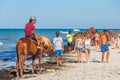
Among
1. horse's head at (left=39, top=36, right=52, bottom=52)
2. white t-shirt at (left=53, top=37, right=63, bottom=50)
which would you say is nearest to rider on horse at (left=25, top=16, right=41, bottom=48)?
horse's head at (left=39, top=36, right=52, bottom=52)

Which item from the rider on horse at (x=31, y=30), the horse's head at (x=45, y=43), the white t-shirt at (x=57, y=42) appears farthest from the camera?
the white t-shirt at (x=57, y=42)

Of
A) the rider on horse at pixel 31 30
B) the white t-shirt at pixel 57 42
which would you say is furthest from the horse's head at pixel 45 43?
the white t-shirt at pixel 57 42

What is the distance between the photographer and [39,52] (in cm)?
1644

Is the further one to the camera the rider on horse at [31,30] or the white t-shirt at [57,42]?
the white t-shirt at [57,42]

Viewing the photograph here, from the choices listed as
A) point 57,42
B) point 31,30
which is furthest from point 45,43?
point 57,42

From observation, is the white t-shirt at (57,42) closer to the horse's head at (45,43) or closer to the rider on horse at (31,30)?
the horse's head at (45,43)

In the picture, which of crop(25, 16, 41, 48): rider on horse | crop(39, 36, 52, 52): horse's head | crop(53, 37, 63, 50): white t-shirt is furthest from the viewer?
crop(53, 37, 63, 50): white t-shirt

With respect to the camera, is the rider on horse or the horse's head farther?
the horse's head

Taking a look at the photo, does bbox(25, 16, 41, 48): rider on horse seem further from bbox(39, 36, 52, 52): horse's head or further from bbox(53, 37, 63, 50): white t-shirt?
Answer: bbox(53, 37, 63, 50): white t-shirt

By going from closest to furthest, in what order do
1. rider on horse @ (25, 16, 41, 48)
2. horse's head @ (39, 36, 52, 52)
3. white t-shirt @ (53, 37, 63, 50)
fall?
rider on horse @ (25, 16, 41, 48) → horse's head @ (39, 36, 52, 52) → white t-shirt @ (53, 37, 63, 50)

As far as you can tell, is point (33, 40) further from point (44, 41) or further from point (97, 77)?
point (97, 77)

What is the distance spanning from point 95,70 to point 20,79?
3775mm
